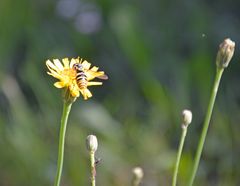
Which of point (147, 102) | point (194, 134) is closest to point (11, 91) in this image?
point (147, 102)

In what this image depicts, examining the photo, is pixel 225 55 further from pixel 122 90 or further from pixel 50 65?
pixel 122 90

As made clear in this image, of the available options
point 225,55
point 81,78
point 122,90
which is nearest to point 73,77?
point 81,78

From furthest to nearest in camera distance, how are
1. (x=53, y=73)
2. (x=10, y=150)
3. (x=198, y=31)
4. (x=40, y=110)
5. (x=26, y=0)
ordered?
(x=26, y=0) → (x=198, y=31) → (x=40, y=110) → (x=10, y=150) → (x=53, y=73)

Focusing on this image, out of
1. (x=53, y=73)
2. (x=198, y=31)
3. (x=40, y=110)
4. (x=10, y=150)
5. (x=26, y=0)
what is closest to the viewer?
(x=53, y=73)

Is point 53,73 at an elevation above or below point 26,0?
below

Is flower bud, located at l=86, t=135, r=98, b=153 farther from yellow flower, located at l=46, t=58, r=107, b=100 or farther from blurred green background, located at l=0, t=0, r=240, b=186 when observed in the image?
blurred green background, located at l=0, t=0, r=240, b=186

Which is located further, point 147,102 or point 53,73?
point 147,102

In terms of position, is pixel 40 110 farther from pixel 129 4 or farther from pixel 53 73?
pixel 53 73

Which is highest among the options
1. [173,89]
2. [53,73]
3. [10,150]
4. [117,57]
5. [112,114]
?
[117,57]

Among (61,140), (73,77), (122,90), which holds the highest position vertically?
(122,90)
